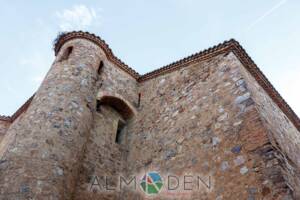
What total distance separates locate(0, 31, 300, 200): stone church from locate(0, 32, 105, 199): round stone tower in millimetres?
23

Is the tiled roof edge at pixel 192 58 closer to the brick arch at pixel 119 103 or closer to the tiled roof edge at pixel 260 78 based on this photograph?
the tiled roof edge at pixel 260 78

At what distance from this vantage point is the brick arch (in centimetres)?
776

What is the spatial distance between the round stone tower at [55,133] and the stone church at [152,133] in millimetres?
23

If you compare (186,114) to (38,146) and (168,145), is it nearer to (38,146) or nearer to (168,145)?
(168,145)

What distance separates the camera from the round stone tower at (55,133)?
5027mm

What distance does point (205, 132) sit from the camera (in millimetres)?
5586

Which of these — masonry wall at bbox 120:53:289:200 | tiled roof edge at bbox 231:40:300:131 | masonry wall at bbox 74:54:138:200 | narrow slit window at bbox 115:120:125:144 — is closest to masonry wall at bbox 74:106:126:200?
masonry wall at bbox 74:54:138:200

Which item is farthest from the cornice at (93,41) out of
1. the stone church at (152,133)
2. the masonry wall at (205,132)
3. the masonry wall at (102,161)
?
the masonry wall at (102,161)

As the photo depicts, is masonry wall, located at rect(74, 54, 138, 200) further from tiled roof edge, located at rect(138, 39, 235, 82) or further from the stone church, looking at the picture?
tiled roof edge, located at rect(138, 39, 235, 82)

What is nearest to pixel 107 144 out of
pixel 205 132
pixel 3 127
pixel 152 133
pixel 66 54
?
pixel 152 133

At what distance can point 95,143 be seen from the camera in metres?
6.84

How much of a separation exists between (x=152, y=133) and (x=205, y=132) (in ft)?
6.17

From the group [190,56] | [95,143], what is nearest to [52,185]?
[95,143]

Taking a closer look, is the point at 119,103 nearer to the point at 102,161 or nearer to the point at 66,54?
the point at 102,161
